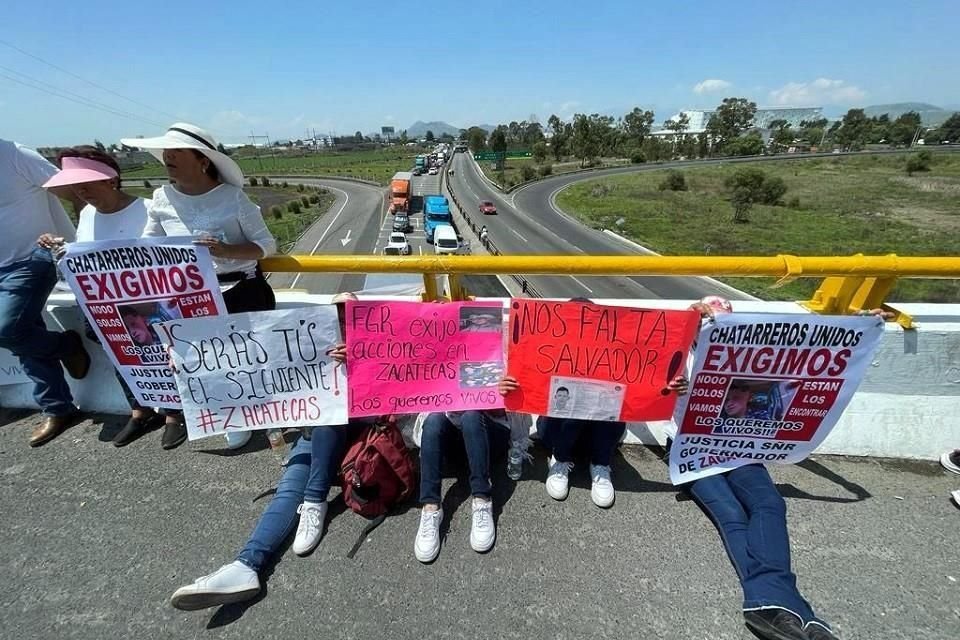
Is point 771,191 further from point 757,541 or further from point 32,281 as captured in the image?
point 32,281

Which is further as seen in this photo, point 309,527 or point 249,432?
point 249,432

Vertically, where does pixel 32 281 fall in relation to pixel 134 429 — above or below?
above

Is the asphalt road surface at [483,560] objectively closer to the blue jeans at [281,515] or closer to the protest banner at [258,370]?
the blue jeans at [281,515]

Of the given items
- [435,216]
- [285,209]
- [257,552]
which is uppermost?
[257,552]

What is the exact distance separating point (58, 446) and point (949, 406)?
6.20 m

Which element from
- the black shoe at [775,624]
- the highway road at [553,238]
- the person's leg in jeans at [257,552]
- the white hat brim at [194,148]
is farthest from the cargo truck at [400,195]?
the black shoe at [775,624]

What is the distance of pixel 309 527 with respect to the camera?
2385 millimetres

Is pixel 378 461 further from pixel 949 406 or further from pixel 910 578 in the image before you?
pixel 949 406

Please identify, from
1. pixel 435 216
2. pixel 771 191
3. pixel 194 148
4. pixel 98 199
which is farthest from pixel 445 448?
pixel 771 191

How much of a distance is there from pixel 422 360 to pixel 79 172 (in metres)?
2.43

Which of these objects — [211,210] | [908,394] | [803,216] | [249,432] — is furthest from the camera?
[803,216]

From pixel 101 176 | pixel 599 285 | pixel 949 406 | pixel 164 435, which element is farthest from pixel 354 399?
pixel 599 285

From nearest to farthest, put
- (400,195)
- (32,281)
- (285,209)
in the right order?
(32,281) → (400,195) → (285,209)

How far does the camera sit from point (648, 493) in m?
2.69
